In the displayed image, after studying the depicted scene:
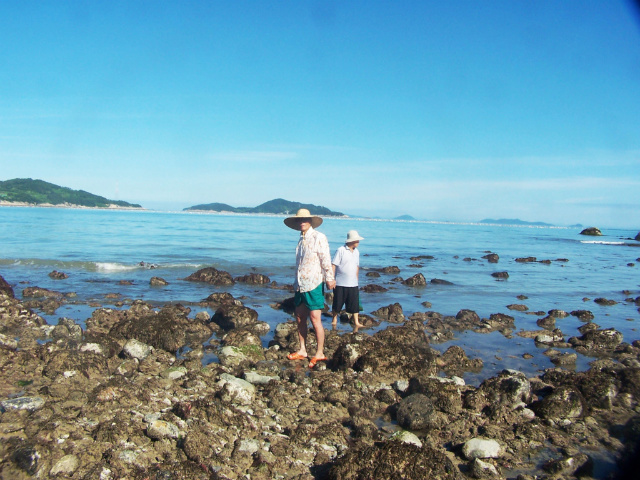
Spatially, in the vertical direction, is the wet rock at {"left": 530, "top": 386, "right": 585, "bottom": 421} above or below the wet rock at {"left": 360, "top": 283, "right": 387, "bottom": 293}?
above

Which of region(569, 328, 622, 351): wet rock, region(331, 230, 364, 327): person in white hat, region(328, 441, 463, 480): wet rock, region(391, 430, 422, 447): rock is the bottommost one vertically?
region(569, 328, 622, 351): wet rock

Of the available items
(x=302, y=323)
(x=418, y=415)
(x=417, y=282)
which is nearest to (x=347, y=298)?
(x=302, y=323)

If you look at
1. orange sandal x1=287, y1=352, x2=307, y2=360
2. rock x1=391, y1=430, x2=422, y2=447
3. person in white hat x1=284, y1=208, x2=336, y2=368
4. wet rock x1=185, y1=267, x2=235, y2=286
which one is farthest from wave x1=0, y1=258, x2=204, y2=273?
rock x1=391, y1=430, x2=422, y2=447

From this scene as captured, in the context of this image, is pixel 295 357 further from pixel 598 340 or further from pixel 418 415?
pixel 598 340

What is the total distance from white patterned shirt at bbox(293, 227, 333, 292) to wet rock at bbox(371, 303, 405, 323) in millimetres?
4789

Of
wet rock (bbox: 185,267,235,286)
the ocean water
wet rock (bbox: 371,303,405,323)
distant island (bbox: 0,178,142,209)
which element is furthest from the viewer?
distant island (bbox: 0,178,142,209)

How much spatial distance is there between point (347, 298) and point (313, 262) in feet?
12.0

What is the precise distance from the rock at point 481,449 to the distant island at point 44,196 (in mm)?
176622

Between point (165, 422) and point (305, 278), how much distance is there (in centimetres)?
311

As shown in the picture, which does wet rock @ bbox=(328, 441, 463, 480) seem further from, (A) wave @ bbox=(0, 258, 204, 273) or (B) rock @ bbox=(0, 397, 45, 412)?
(A) wave @ bbox=(0, 258, 204, 273)

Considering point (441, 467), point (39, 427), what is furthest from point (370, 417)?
point (39, 427)

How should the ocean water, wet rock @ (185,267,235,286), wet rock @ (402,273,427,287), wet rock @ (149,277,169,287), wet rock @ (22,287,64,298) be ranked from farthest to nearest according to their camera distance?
wet rock @ (402,273,427,287) < wet rock @ (185,267,235,286) < wet rock @ (149,277,169,287) < wet rock @ (22,287,64,298) < the ocean water

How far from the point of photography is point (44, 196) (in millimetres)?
167250

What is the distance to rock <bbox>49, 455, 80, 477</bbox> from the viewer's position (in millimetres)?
3883
